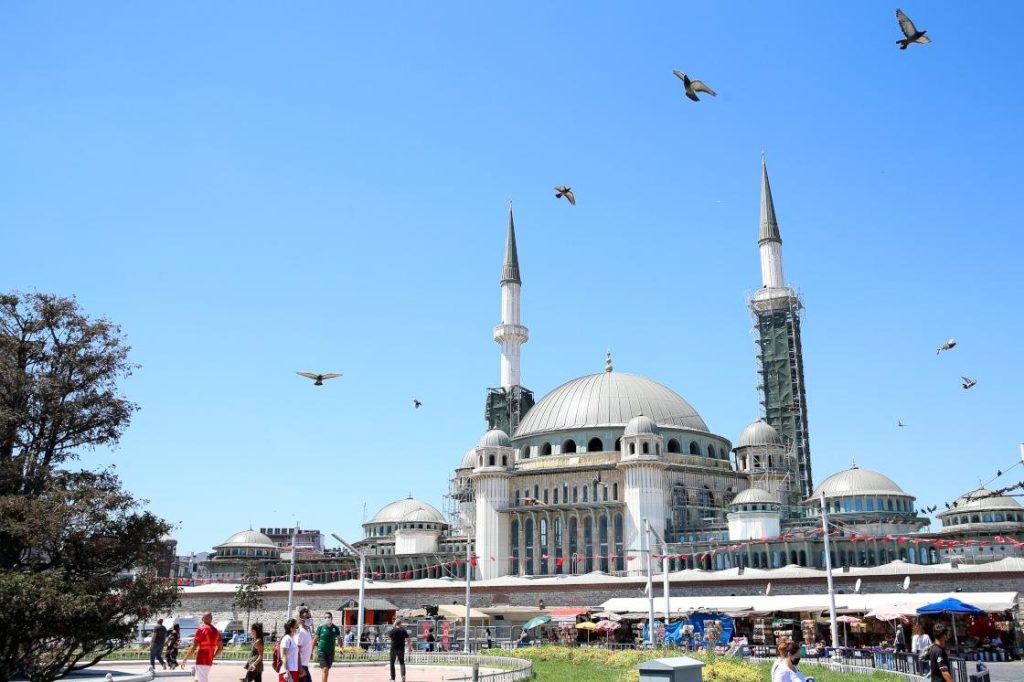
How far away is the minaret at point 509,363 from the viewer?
→ 9506 cm

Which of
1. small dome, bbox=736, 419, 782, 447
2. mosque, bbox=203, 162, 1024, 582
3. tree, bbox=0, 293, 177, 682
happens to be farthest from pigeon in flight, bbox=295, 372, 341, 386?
small dome, bbox=736, 419, 782, 447

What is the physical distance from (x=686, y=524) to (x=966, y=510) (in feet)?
67.5

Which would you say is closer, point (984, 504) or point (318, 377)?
point (318, 377)

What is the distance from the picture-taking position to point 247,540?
3880 inches

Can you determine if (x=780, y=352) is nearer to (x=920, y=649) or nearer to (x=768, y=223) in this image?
(x=768, y=223)

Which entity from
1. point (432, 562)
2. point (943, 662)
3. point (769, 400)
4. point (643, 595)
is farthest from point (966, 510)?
point (943, 662)

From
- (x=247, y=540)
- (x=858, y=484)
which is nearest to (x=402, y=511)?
(x=247, y=540)

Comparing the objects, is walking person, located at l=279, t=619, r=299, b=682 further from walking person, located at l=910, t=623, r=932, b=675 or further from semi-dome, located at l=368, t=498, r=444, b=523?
semi-dome, located at l=368, t=498, r=444, b=523

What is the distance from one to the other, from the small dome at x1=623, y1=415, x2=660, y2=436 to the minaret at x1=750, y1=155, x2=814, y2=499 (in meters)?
15.4

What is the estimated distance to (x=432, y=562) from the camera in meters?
85.1

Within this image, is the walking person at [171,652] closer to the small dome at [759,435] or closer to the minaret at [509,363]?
the small dome at [759,435]

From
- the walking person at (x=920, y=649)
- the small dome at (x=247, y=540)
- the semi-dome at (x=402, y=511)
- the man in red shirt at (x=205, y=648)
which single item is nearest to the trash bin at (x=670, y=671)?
the man in red shirt at (x=205, y=648)

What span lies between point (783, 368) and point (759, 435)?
9.13m

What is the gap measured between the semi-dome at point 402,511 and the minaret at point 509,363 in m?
10.0
